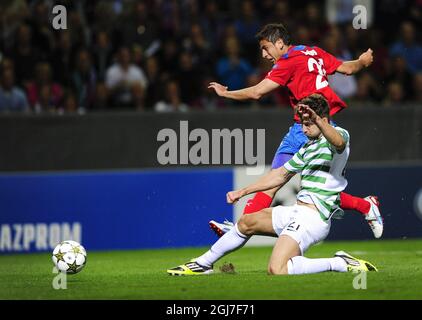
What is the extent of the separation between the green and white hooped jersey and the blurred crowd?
6.15 metres

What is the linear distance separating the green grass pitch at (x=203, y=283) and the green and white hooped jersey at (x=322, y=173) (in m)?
0.65

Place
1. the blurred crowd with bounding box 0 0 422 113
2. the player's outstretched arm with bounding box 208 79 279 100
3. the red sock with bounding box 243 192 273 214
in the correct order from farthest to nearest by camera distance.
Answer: the blurred crowd with bounding box 0 0 422 113 < the red sock with bounding box 243 192 273 214 < the player's outstretched arm with bounding box 208 79 279 100

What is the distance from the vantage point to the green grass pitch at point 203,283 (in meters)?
8.80

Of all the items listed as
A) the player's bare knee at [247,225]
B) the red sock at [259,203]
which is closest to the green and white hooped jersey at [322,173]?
the player's bare knee at [247,225]

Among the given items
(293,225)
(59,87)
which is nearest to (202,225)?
(59,87)

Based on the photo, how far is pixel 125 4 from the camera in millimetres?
16453

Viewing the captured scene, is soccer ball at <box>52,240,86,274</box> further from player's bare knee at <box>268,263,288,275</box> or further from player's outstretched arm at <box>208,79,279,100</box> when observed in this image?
player's outstretched arm at <box>208,79,279,100</box>

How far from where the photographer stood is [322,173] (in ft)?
31.6

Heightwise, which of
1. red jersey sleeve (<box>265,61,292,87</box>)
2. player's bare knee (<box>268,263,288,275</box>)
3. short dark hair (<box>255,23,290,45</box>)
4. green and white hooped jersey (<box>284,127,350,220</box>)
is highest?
short dark hair (<box>255,23,290,45</box>)

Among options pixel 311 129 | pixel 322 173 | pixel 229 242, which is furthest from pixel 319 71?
pixel 229 242

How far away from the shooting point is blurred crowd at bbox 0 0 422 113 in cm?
1520

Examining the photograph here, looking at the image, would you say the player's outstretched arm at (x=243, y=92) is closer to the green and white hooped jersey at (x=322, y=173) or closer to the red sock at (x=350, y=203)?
the green and white hooped jersey at (x=322, y=173)

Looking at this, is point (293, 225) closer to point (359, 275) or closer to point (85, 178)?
point (359, 275)

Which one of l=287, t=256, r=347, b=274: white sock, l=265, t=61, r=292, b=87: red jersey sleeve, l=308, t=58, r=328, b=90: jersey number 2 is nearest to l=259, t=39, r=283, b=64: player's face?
l=265, t=61, r=292, b=87: red jersey sleeve
